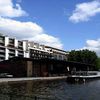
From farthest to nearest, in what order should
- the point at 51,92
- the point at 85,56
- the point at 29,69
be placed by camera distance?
the point at 85,56
the point at 29,69
the point at 51,92

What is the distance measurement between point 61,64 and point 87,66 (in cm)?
3745

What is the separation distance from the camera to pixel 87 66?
168 metres

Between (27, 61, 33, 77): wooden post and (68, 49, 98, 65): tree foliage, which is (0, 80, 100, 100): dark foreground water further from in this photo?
(68, 49, 98, 65): tree foliage

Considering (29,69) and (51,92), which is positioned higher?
(29,69)

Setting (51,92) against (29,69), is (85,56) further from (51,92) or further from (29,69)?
(51,92)

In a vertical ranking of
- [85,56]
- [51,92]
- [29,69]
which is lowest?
[51,92]

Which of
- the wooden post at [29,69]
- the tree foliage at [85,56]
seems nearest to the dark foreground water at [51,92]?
the wooden post at [29,69]

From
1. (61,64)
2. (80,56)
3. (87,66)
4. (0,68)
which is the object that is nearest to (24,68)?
(0,68)

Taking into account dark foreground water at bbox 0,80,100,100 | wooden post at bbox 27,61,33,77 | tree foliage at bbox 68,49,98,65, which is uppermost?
tree foliage at bbox 68,49,98,65

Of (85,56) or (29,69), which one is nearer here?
(29,69)

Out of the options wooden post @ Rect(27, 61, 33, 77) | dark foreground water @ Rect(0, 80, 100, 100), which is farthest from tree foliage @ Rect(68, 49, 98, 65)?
dark foreground water @ Rect(0, 80, 100, 100)

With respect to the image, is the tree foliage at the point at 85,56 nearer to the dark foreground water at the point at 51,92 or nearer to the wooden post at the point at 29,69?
the wooden post at the point at 29,69

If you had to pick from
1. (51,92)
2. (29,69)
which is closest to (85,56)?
(29,69)

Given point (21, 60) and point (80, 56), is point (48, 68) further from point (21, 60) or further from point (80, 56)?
point (80, 56)
